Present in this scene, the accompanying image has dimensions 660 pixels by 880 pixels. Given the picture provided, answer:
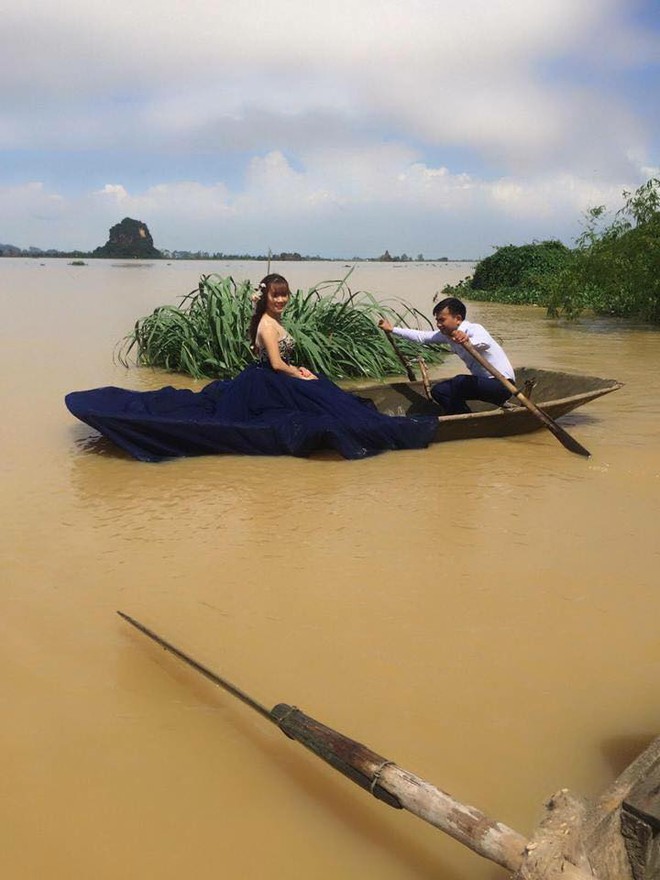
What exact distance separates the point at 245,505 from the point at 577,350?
7.10 metres

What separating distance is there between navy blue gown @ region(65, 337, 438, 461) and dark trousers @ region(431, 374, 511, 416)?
0.64m

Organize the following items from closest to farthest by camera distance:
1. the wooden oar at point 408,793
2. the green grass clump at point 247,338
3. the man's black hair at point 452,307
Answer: the wooden oar at point 408,793 < the man's black hair at point 452,307 < the green grass clump at point 247,338

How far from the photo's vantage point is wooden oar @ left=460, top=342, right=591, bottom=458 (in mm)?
4738

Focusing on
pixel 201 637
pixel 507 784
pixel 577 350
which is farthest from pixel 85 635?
pixel 577 350

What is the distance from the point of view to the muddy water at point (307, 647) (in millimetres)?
1754

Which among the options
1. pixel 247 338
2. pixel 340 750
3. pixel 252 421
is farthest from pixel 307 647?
pixel 247 338

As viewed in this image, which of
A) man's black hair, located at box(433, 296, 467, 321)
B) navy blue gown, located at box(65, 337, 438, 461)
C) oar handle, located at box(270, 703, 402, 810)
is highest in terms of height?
man's black hair, located at box(433, 296, 467, 321)

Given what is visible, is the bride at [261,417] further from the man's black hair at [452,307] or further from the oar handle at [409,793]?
the oar handle at [409,793]

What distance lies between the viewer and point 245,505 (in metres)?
3.85

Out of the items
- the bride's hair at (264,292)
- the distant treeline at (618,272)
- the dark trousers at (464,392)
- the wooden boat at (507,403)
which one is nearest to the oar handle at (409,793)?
the wooden boat at (507,403)

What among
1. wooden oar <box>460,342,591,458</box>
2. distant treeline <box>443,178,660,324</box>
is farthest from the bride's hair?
distant treeline <box>443,178,660,324</box>

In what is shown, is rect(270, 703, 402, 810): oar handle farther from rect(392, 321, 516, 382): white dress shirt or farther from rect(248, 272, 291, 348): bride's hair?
rect(392, 321, 516, 382): white dress shirt

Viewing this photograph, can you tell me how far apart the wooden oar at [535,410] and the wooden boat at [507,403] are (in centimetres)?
7

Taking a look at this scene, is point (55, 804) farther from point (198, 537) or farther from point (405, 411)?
point (405, 411)
